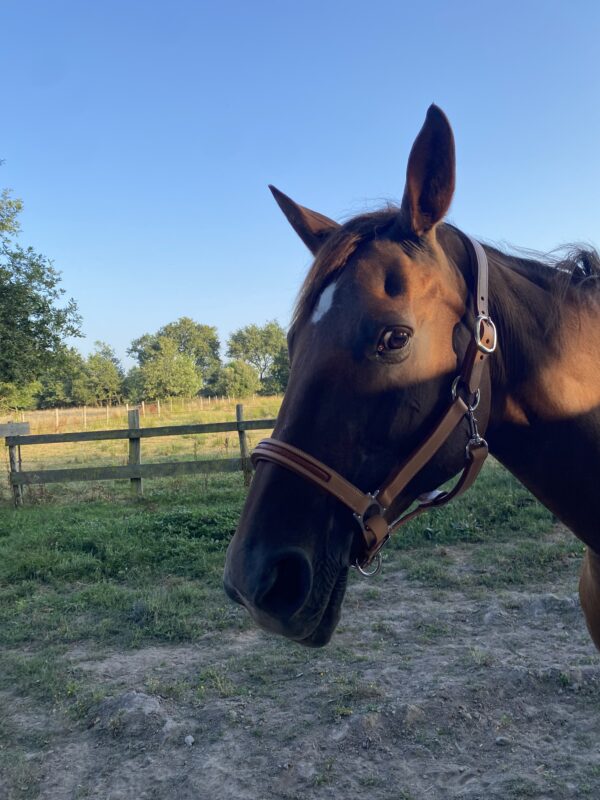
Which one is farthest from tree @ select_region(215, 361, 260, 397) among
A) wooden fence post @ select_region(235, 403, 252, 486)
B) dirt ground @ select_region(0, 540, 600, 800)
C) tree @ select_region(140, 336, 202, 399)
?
dirt ground @ select_region(0, 540, 600, 800)

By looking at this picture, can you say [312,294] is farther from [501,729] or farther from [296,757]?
[501,729]

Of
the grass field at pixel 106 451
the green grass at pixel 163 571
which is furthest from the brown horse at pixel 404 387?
the grass field at pixel 106 451

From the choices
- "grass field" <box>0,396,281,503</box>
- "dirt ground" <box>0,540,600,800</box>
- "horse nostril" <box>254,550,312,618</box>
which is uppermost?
"horse nostril" <box>254,550,312,618</box>

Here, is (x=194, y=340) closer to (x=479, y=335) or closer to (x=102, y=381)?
(x=102, y=381)

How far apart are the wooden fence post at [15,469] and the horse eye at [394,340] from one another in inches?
320

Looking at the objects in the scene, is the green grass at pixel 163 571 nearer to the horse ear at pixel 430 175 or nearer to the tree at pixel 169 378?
the horse ear at pixel 430 175

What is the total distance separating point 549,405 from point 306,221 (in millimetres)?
1069

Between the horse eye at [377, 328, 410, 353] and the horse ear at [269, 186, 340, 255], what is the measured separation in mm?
693

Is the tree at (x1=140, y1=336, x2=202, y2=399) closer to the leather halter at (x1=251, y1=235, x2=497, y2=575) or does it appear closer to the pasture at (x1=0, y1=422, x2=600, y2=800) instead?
the pasture at (x1=0, y1=422, x2=600, y2=800)

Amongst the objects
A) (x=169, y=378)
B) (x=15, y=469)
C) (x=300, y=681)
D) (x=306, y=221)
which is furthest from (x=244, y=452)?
(x=169, y=378)

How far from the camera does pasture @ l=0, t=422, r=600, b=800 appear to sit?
245 cm

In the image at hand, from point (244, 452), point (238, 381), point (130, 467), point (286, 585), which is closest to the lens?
Answer: point (286, 585)

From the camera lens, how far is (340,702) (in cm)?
296

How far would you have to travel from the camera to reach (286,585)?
4.42ft
